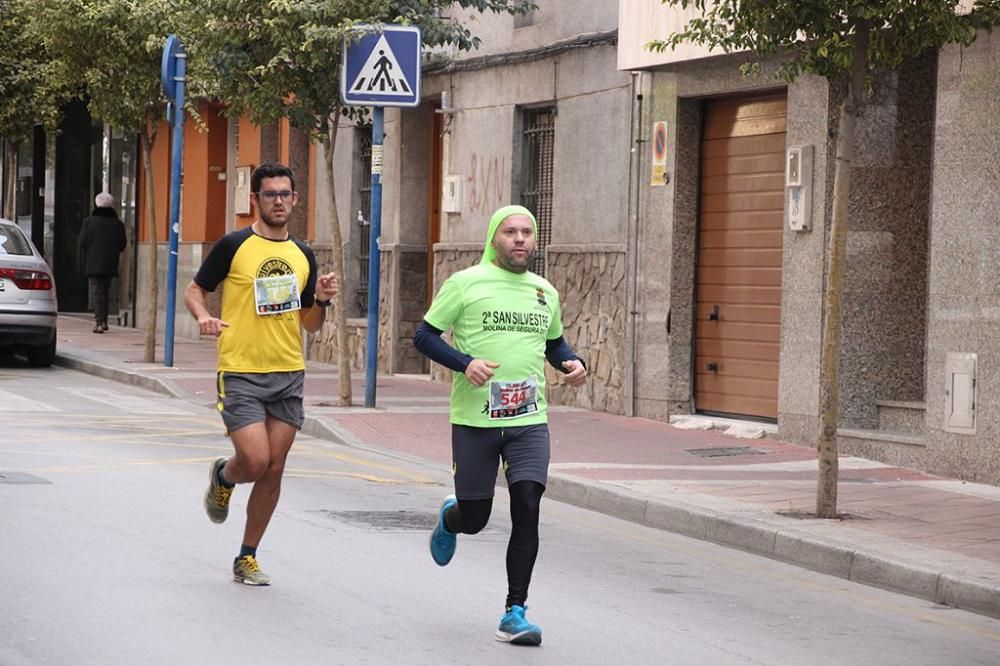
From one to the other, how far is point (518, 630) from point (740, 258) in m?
9.58

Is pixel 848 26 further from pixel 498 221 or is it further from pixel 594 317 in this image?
pixel 594 317

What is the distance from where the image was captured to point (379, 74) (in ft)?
52.5

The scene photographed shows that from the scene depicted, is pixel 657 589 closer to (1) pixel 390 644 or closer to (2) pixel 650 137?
(1) pixel 390 644

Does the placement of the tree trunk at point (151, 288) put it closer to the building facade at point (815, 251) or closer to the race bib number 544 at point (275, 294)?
the building facade at point (815, 251)

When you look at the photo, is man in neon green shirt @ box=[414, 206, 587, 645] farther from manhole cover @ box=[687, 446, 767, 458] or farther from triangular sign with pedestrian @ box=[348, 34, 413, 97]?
triangular sign with pedestrian @ box=[348, 34, 413, 97]

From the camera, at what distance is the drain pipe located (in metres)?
17.2

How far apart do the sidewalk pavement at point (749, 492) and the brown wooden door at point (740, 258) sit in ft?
2.07

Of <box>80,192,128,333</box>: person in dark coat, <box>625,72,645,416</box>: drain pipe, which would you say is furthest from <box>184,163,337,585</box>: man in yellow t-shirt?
<box>80,192,128,333</box>: person in dark coat

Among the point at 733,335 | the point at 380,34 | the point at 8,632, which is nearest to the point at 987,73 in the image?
the point at 733,335

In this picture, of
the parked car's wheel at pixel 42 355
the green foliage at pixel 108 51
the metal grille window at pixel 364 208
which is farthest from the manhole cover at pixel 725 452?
the parked car's wheel at pixel 42 355

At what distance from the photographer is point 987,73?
12.9m

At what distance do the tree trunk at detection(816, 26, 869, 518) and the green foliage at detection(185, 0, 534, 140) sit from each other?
634cm

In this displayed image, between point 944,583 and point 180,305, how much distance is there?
21.1 meters

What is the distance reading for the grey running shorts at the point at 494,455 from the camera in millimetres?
7379
